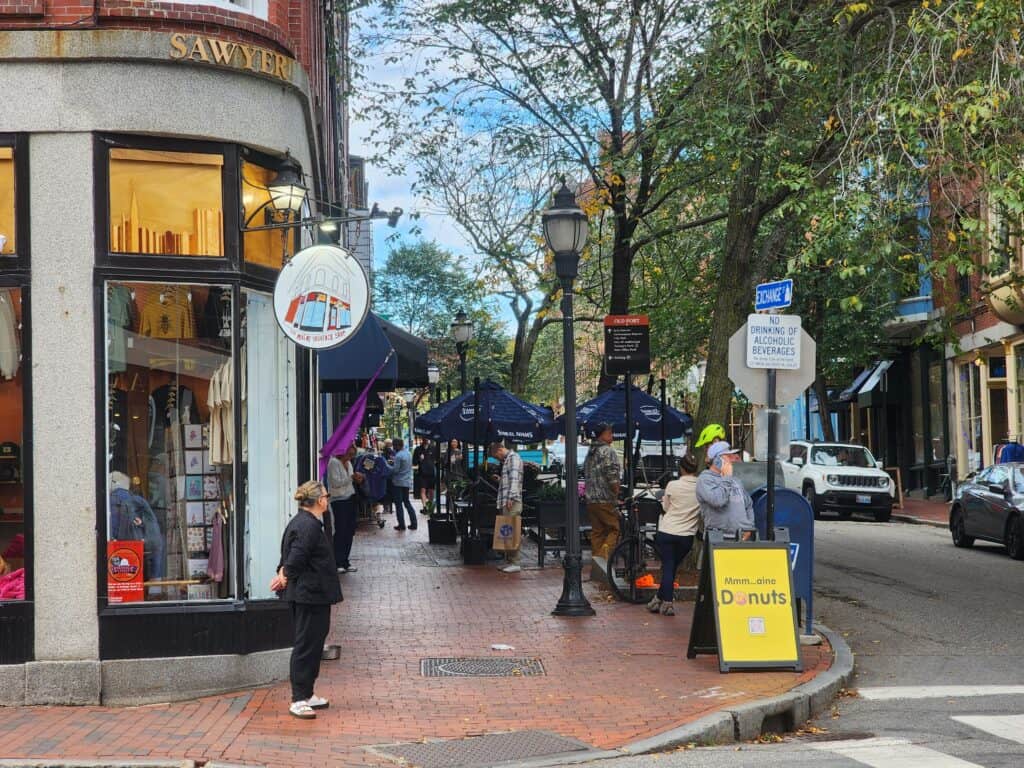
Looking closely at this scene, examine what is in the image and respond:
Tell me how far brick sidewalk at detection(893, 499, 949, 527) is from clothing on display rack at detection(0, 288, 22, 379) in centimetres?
2340

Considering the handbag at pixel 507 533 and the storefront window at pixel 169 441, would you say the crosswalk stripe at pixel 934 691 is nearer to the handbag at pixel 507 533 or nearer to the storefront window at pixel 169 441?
the storefront window at pixel 169 441

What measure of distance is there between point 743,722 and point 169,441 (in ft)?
15.6

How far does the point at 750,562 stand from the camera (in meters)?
10.7

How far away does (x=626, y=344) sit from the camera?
53.9ft

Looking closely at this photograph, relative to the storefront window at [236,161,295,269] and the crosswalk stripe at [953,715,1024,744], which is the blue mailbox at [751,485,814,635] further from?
the storefront window at [236,161,295,269]

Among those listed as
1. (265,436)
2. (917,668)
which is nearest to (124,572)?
(265,436)

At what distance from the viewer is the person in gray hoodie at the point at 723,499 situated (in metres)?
12.2

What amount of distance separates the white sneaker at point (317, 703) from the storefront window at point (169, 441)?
1.43 meters

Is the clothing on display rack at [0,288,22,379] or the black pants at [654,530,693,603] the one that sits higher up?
the clothing on display rack at [0,288,22,379]

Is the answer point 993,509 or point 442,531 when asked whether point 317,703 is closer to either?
point 442,531

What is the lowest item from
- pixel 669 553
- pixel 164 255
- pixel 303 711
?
pixel 303 711

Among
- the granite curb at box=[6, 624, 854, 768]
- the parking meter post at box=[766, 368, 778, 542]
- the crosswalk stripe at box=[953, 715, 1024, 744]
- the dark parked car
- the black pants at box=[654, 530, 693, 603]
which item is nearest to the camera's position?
the granite curb at box=[6, 624, 854, 768]

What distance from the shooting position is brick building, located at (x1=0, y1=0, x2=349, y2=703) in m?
9.45

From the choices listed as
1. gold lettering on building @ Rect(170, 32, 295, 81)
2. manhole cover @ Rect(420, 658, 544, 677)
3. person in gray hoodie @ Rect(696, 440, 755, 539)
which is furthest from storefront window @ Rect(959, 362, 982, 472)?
gold lettering on building @ Rect(170, 32, 295, 81)
